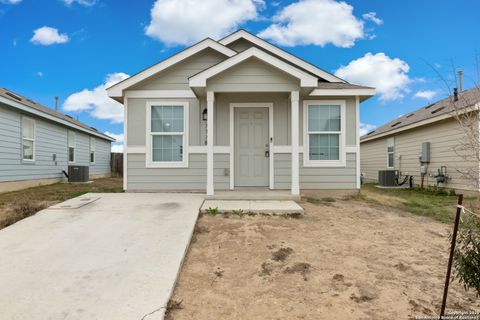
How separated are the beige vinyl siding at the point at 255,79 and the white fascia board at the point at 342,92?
1233 millimetres

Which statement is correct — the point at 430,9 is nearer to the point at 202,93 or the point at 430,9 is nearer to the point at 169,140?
the point at 202,93

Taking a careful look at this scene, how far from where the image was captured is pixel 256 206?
6.10 meters

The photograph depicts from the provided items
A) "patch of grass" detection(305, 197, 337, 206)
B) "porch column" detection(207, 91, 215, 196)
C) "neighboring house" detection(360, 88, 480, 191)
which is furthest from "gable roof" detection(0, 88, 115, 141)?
"neighboring house" detection(360, 88, 480, 191)

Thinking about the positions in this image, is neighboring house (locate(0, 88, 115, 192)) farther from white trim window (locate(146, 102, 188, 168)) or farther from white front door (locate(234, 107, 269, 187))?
white front door (locate(234, 107, 269, 187))

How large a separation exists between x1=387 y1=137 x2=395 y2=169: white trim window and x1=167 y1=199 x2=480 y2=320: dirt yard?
34.0 ft

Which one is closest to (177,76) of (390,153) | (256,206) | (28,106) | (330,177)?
(256,206)

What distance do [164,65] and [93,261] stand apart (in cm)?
564

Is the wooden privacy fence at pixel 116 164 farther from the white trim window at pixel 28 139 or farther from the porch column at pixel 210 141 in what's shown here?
the porch column at pixel 210 141

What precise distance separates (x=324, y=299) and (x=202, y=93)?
5773 mm

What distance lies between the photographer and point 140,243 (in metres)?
4.06

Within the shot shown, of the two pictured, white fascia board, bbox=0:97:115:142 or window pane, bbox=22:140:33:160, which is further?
window pane, bbox=22:140:33:160

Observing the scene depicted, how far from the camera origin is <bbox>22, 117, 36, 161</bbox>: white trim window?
34.7 ft

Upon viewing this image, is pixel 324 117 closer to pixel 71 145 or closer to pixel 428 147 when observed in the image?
pixel 428 147

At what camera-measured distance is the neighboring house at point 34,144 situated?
951 centimetres
